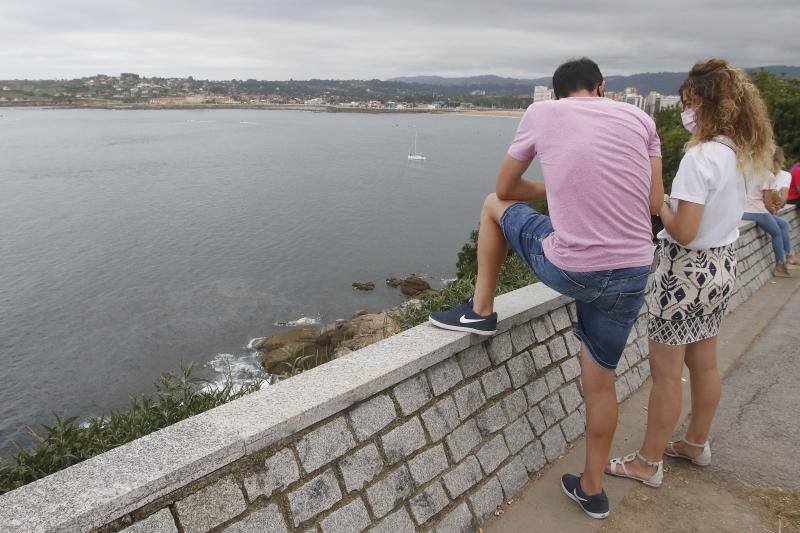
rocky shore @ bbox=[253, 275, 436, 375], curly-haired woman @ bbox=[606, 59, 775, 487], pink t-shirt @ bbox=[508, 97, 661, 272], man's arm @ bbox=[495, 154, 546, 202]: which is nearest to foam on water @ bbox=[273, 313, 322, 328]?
rocky shore @ bbox=[253, 275, 436, 375]

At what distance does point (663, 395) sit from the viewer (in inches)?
128

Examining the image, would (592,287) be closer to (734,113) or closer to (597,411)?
(597,411)

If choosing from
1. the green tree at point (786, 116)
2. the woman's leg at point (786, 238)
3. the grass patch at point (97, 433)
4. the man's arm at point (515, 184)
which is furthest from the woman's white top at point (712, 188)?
the green tree at point (786, 116)

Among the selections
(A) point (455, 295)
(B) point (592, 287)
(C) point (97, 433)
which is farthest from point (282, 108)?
(B) point (592, 287)

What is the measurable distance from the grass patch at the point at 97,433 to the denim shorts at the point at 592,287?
6.49ft

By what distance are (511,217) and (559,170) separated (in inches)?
17.1

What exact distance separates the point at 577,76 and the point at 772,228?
263 inches

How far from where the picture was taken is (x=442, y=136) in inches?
4176

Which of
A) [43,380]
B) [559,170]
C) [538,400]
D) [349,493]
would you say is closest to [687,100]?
[559,170]

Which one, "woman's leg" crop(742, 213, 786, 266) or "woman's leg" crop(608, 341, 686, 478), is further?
"woman's leg" crop(742, 213, 786, 266)

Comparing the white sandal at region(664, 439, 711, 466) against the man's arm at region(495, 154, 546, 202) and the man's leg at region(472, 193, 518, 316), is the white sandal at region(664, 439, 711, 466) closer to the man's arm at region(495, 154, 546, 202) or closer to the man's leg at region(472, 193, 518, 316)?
the man's leg at region(472, 193, 518, 316)

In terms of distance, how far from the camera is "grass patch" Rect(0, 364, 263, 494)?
115 inches

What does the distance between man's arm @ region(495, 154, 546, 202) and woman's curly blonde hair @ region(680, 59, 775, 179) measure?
859 mm

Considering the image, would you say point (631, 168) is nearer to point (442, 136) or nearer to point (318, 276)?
point (318, 276)
